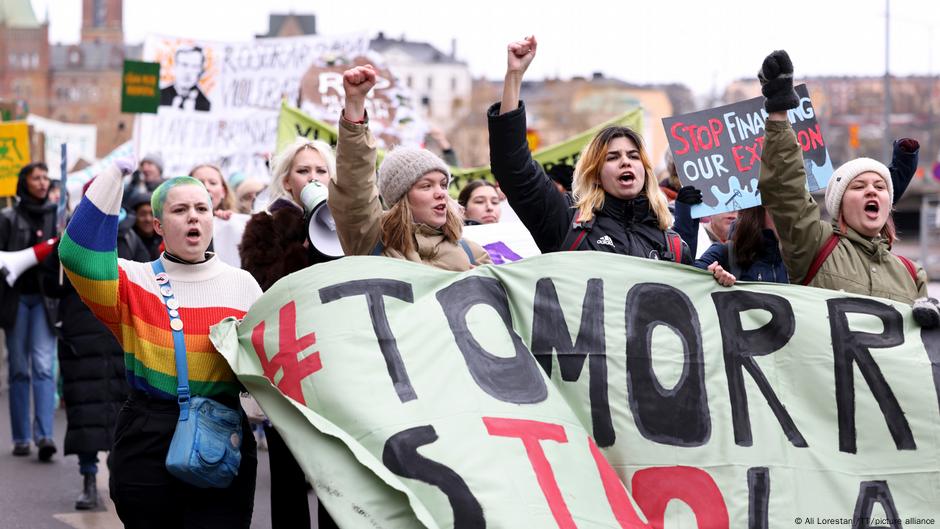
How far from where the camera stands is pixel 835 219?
574 centimetres

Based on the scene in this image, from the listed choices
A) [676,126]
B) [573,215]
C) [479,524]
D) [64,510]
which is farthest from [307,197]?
[64,510]

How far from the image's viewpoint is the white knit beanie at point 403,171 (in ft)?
17.5

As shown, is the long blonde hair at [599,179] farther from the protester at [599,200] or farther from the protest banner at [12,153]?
the protest banner at [12,153]

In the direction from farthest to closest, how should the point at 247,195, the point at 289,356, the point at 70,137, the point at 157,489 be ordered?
1. the point at 70,137
2. the point at 247,195
3. the point at 157,489
4. the point at 289,356

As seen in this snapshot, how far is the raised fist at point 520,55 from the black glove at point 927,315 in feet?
5.15

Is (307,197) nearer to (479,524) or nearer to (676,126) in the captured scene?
(676,126)

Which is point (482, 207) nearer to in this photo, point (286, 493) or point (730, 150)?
point (730, 150)

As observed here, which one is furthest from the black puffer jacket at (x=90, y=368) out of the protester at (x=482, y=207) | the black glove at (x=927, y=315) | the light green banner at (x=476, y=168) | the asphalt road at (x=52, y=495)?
the black glove at (x=927, y=315)

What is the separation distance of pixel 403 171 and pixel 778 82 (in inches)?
52.4

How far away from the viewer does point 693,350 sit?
4957mm

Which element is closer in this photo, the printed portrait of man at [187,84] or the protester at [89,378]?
the protester at [89,378]

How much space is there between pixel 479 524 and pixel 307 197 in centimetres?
217

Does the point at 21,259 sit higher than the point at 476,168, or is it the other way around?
the point at 476,168

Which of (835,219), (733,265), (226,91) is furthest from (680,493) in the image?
(226,91)
